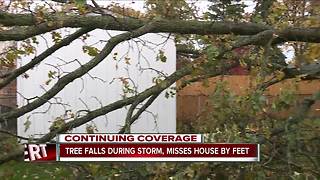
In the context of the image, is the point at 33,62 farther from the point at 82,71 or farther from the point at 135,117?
the point at 135,117

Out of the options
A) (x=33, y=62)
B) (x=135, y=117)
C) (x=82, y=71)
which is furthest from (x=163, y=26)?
(x=33, y=62)

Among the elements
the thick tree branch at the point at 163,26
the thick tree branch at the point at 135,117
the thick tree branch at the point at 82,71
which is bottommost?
the thick tree branch at the point at 135,117

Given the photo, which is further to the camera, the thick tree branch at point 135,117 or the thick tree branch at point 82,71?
the thick tree branch at point 135,117

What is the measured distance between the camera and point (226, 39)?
6.16m

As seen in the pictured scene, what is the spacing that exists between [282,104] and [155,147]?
127cm

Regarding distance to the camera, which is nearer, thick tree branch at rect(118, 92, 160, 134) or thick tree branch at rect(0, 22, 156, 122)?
thick tree branch at rect(0, 22, 156, 122)

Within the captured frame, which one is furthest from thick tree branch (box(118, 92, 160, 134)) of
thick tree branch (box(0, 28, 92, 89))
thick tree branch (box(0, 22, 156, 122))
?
thick tree branch (box(0, 28, 92, 89))

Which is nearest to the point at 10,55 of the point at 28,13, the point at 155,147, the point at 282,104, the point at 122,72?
the point at 28,13

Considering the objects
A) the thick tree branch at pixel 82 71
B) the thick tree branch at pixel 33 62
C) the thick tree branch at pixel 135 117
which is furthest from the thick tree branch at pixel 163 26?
the thick tree branch at pixel 135 117

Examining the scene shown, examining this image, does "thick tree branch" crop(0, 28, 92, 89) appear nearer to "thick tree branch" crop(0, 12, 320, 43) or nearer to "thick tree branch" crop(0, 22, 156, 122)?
"thick tree branch" crop(0, 22, 156, 122)

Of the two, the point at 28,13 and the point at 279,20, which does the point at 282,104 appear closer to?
the point at 279,20

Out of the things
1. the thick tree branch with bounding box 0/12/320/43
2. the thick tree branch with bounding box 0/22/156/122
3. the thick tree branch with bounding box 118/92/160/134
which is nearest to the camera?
the thick tree branch with bounding box 0/12/320/43

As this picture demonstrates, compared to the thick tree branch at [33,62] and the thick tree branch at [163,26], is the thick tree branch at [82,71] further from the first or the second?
the thick tree branch at [33,62]

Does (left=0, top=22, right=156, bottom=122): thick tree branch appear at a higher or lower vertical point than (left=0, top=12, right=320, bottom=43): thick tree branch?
lower
